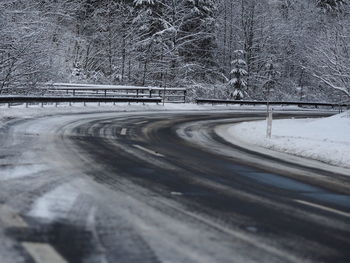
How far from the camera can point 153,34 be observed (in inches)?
1823

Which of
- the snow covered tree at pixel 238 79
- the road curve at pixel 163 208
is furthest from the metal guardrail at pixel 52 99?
the road curve at pixel 163 208

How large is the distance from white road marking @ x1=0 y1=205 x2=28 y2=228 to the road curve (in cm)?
1

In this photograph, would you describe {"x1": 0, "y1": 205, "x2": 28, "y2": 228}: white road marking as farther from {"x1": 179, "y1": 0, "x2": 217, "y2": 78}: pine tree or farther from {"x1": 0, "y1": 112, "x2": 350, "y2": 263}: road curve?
{"x1": 179, "y1": 0, "x2": 217, "y2": 78}: pine tree

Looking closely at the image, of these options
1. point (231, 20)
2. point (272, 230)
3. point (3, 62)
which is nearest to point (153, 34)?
point (231, 20)

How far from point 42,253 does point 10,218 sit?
1.10m

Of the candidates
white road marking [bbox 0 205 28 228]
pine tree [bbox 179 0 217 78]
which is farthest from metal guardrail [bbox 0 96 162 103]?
white road marking [bbox 0 205 28 228]

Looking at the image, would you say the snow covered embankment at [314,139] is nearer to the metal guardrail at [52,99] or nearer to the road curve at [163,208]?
the road curve at [163,208]

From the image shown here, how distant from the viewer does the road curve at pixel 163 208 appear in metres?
4.12

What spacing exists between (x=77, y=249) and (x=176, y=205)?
1.90 m

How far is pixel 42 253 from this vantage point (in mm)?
3873

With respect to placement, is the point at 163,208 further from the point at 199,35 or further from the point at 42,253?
the point at 199,35

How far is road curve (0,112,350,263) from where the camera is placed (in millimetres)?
4117

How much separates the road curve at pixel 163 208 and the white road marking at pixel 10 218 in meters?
0.01

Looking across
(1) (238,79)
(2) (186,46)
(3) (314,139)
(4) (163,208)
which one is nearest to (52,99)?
(3) (314,139)
